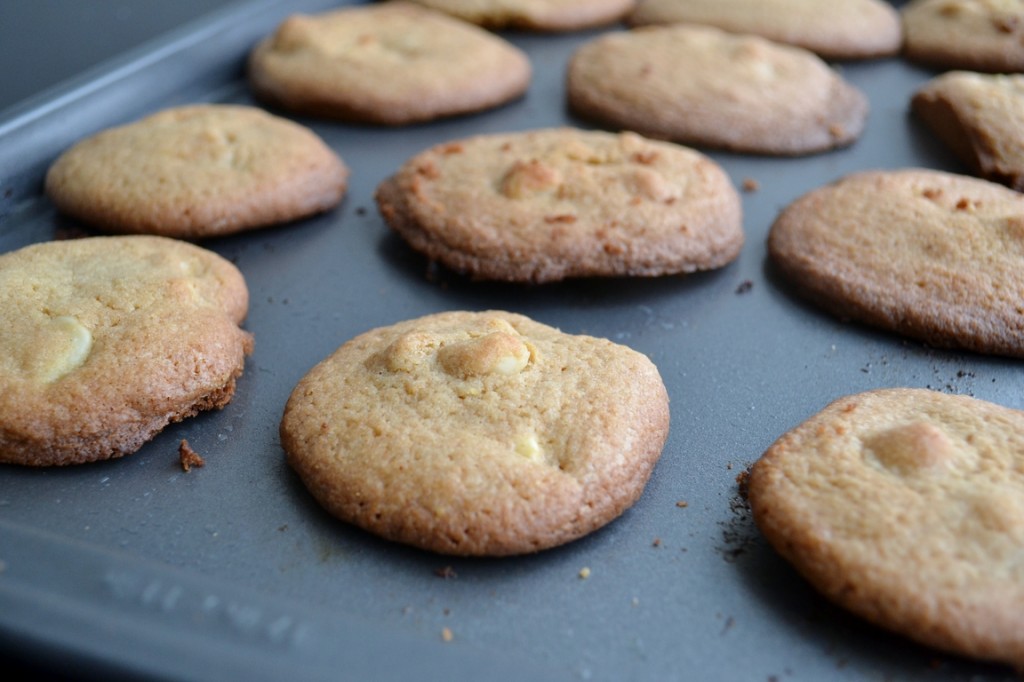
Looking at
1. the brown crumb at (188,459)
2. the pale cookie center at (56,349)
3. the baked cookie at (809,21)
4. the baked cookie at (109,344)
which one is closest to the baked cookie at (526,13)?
the baked cookie at (809,21)

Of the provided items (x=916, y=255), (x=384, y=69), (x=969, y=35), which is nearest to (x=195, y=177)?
(x=384, y=69)

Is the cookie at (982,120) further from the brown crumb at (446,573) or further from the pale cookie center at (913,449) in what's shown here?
the brown crumb at (446,573)

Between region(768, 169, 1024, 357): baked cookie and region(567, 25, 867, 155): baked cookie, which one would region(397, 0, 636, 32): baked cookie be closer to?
region(567, 25, 867, 155): baked cookie

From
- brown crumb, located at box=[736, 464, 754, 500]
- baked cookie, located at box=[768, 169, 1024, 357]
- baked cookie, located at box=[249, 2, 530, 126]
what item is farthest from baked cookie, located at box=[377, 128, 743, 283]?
brown crumb, located at box=[736, 464, 754, 500]

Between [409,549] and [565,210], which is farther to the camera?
[565,210]

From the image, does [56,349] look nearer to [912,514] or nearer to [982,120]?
[912,514]
